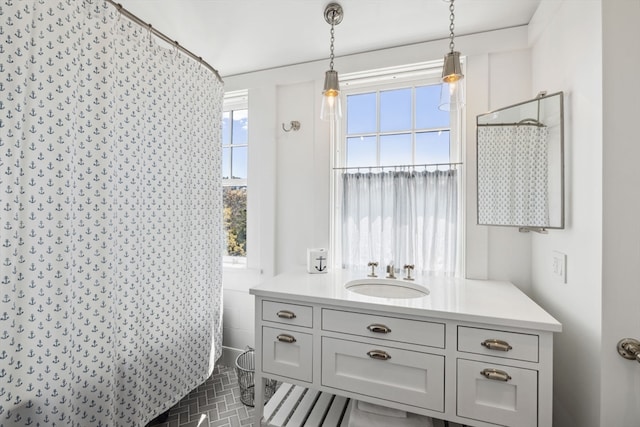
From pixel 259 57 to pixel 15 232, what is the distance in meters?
1.73

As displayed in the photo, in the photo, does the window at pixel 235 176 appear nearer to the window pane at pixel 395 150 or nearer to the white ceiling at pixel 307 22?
the white ceiling at pixel 307 22

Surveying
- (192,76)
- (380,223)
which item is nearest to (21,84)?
(192,76)

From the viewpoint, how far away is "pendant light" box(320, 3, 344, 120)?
4.75 ft

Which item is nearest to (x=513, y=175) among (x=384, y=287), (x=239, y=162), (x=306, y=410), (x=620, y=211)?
(x=620, y=211)

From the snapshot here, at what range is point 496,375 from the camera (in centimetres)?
112

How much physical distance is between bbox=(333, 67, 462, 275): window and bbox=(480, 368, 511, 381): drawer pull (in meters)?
0.73

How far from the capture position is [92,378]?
47.9 inches

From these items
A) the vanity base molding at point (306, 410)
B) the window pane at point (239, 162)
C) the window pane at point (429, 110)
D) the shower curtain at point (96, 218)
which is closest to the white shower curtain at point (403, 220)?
the window pane at point (429, 110)

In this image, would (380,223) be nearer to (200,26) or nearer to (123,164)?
(123,164)

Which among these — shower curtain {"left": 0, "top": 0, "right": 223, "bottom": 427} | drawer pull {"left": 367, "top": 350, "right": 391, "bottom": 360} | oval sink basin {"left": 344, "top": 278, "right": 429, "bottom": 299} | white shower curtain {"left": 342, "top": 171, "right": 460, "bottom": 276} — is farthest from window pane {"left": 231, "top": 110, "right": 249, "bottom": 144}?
drawer pull {"left": 367, "top": 350, "right": 391, "bottom": 360}

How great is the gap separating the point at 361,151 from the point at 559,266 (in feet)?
4.25

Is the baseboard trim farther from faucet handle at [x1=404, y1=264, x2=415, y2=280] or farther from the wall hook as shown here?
the wall hook

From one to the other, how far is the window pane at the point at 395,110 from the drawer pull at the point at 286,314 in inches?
53.6

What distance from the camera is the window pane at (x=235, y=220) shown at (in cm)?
238
